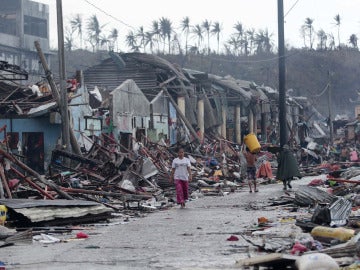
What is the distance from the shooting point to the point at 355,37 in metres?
113

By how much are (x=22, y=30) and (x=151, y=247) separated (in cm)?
6707

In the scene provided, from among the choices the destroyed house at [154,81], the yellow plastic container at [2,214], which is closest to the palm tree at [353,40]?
the destroyed house at [154,81]

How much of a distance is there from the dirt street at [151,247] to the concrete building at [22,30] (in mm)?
57700

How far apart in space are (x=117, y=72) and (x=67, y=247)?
124ft

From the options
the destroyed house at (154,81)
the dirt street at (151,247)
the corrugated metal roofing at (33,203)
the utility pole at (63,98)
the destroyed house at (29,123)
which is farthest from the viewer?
the destroyed house at (154,81)

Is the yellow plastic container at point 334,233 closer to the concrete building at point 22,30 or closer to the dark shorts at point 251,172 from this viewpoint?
the dark shorts at point 251,172

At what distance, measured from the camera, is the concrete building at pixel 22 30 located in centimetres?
7138

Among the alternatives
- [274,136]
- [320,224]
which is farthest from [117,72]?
[320,224]

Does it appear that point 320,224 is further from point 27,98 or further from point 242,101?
point 242,101

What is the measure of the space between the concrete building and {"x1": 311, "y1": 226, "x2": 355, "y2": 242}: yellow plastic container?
203ft

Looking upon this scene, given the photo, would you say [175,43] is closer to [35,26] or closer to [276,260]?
[35,26]

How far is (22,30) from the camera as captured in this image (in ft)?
244

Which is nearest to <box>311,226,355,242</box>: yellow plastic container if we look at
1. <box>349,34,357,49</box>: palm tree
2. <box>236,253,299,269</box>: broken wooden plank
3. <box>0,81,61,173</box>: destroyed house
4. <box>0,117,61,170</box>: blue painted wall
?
<box>236,253,299,269</box>: broken wooden plank

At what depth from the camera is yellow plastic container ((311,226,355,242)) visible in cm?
994
